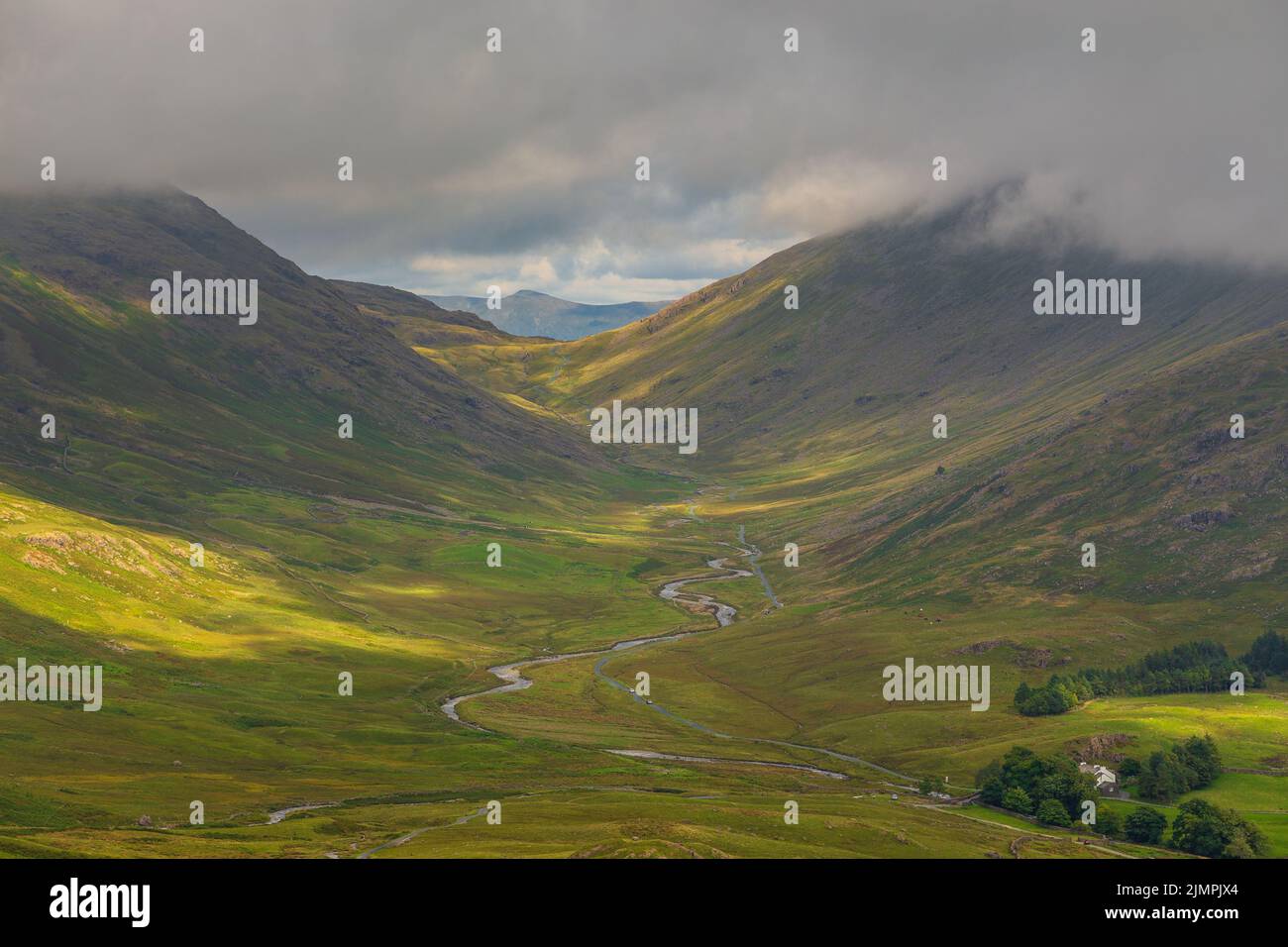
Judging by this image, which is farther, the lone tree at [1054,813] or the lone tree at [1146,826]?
the lone tree at [1054,813]

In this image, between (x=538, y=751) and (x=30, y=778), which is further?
(x=538, y=751)

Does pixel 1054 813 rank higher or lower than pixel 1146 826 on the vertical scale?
higher

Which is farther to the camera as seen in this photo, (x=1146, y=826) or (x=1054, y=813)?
(x=1054, y=813)

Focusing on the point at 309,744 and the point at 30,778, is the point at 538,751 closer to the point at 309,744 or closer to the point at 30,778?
the point at 309,744

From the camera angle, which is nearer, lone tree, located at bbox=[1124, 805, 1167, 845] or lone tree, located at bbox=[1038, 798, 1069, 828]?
lone tree, located at bbox=[1124, 805, 1167, 845]
